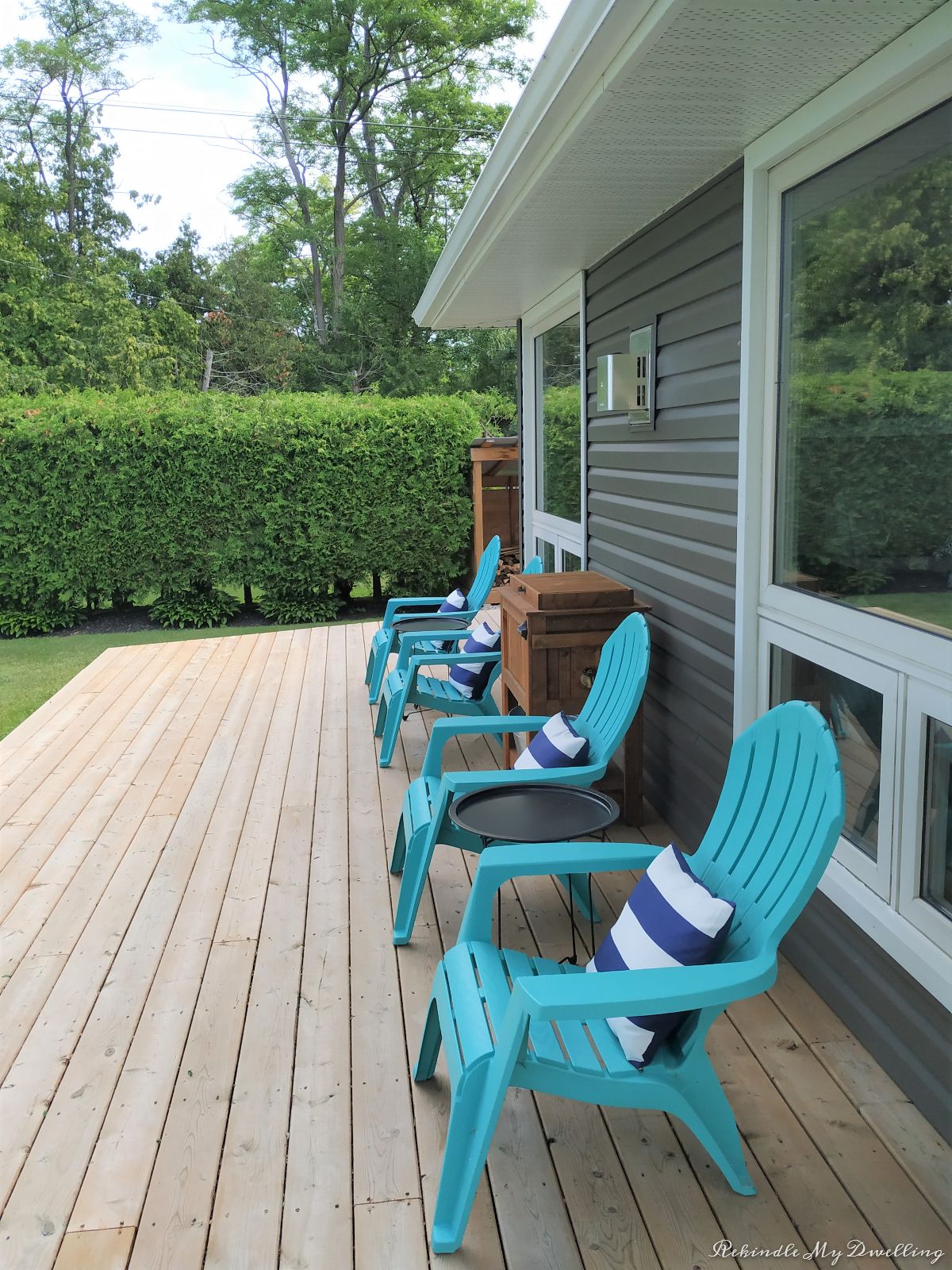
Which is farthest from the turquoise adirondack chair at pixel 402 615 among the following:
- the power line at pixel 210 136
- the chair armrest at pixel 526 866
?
the power line at pixel 210 136

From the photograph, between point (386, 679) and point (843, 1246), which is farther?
point (386, 679)

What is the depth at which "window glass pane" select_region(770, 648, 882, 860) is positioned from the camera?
2.26 metres

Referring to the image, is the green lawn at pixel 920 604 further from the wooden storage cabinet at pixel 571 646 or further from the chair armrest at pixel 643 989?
the wooden storage cabinet at pixel 571 646

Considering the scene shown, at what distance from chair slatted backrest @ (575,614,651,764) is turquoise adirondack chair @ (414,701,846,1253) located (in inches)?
36.8

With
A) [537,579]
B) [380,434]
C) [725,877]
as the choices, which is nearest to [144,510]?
[380,434]

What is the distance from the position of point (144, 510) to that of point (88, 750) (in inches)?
164

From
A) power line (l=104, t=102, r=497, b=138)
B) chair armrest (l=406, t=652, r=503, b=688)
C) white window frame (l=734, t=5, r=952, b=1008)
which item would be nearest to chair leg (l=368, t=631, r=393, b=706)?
chair armrest (l=406, t=652, r=503, b=688)

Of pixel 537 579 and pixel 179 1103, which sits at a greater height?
pixel 537 579

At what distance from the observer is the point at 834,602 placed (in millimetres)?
2434

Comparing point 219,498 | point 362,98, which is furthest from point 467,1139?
point 362,98

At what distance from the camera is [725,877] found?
6.83ft

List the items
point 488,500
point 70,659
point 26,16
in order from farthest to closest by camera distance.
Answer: point 26,16
point 488,500
point 70,659

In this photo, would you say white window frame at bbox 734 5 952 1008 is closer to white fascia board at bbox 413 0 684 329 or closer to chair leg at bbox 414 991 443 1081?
white fascia board at bbox 413 0 684 329

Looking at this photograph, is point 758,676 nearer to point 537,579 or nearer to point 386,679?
point 537,579
